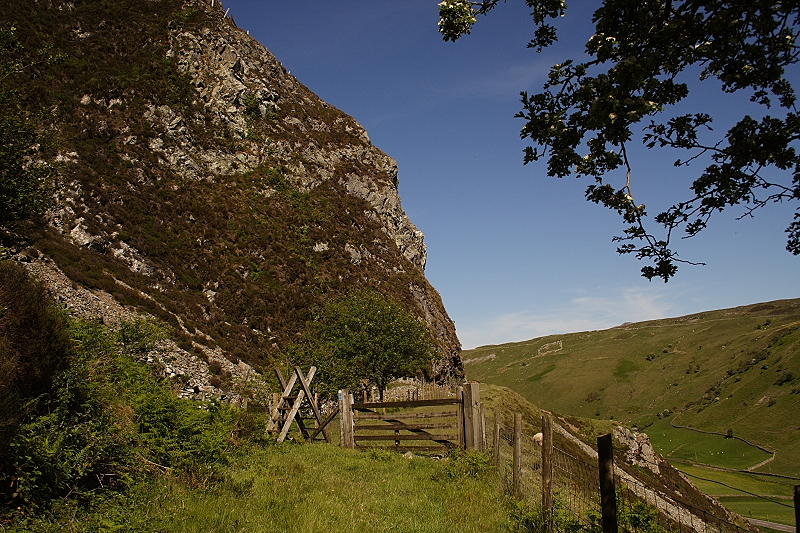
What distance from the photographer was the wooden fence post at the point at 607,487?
517cm

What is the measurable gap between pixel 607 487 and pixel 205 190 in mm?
49232

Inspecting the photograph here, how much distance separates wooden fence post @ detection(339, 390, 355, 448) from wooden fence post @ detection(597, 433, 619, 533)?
12.0 m

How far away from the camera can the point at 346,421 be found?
53.3 feet

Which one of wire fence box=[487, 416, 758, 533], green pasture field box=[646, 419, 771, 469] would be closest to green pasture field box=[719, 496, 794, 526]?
green pasture field box=[646, 419, 771, 469]

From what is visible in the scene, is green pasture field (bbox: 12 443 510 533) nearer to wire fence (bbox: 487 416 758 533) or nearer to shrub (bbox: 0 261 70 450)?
wire fence (bbox: 487 416 758 533)

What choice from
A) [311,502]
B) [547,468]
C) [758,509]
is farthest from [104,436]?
[758,509]

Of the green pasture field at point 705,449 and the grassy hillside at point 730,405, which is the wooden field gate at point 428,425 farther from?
the green pasture field at point 705,449

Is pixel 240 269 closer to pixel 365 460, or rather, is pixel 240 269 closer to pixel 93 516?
pixel 365 460

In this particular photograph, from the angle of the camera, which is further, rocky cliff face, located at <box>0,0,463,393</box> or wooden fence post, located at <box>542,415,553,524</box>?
rocky cliff face, located at <box>0,0,463,393</box>

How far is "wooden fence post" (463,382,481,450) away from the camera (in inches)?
508

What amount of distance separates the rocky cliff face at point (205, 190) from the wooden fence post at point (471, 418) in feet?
69.7

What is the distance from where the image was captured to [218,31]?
61.6 metres

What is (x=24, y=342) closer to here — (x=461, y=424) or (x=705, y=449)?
(x=461, y=424)

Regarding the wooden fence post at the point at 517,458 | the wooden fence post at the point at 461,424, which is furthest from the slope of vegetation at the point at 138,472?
the wooden fence post at the point at 461,424
